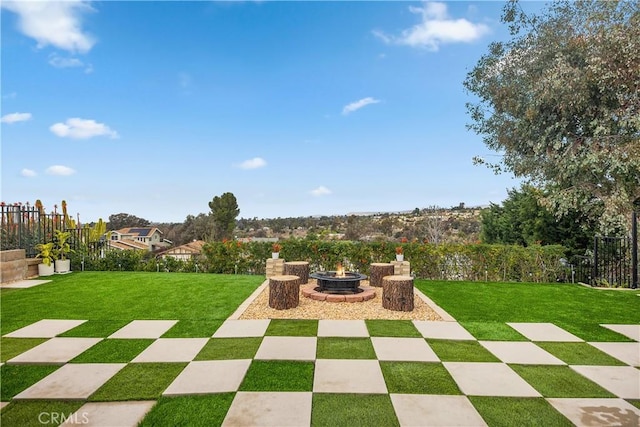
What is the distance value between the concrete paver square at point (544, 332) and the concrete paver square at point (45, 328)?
6.95m

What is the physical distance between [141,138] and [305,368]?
13.7 metres

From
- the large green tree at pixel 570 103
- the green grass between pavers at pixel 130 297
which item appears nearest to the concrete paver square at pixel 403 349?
the green grass between pavers at pixel 130 297

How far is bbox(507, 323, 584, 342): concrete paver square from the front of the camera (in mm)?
5023

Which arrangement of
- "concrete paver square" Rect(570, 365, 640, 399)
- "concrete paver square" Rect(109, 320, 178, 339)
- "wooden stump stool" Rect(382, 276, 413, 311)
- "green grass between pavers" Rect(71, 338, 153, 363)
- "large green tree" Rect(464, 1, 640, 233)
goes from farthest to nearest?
"large green tree" Rect(464, 1, 640, 233), "wooden stump stool" Rect(382, 276, 413, 311), "concrete paver square" Rect(109, 320, 178, 339), "green grass between pavers" Rect(71, 338, 153, 363), "concrete paver square" Rect(570, 365, 640, 399)

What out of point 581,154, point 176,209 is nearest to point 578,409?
point 581,154

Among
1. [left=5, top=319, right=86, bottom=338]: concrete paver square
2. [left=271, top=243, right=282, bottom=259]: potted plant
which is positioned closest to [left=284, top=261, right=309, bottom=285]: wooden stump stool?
[left=271, top=243, right=282, bottom=259]: potted plant

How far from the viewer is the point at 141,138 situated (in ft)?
47.2

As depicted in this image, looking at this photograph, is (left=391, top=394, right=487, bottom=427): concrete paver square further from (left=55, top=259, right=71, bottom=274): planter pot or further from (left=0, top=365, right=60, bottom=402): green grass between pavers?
(left=55, top=259, right=71, bottom=274): planter pot

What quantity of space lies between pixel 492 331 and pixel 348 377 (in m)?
2.92

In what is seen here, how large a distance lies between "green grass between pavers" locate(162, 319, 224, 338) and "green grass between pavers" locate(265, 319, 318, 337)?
34.2 inches

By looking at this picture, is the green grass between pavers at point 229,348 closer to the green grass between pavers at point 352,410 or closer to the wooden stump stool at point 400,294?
the green grass between pavers at point 352,410

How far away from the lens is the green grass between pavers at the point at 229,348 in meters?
4.18

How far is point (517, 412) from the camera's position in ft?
9.83

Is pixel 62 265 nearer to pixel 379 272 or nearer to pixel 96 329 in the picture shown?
pixel 96 329
